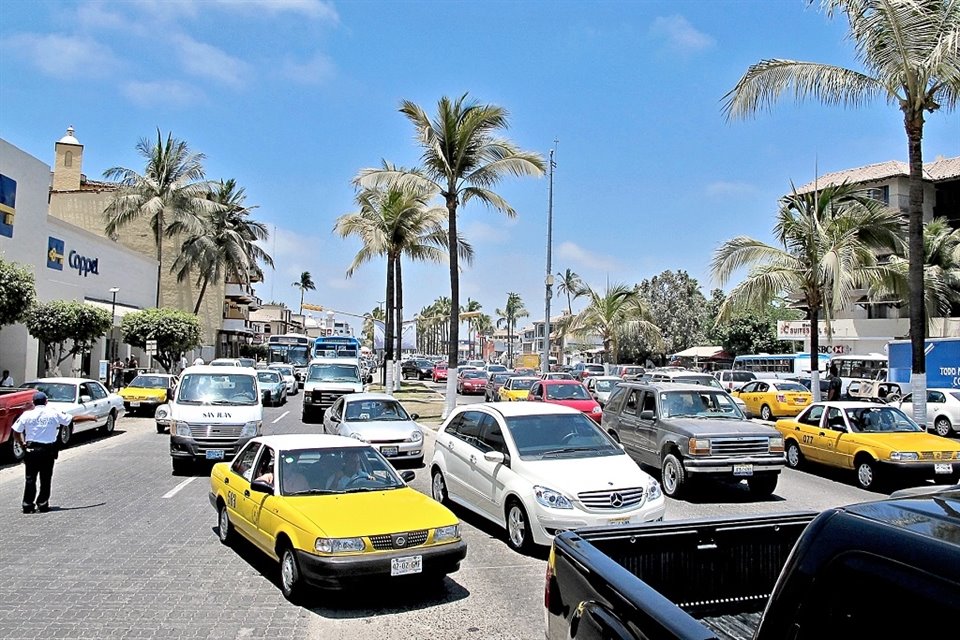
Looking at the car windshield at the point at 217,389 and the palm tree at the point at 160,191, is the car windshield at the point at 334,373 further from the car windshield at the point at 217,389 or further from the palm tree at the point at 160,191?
the palm tree at the point at 160,191

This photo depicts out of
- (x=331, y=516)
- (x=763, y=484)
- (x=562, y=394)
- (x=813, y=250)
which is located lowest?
(x=763, y=484)

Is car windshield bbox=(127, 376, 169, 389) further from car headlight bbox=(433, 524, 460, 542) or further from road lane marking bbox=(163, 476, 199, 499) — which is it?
car headlight bbox=(433, 524, 460, 542)

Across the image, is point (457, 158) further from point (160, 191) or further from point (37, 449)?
point (160, 191)

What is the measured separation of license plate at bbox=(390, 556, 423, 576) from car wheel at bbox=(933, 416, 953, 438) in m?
22.4

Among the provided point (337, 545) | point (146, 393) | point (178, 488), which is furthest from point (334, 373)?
point (337, 545)

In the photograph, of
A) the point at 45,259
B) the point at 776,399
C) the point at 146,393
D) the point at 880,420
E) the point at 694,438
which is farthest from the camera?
the point at 45,259

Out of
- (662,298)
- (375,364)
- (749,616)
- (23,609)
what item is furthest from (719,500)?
(375,364)

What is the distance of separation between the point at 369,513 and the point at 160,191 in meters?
46.1

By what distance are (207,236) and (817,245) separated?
42.3 metres

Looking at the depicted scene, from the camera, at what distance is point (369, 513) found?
7109 millimetres

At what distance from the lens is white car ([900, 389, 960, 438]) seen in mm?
22906

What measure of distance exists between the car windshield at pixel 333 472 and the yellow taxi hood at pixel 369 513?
22 cm

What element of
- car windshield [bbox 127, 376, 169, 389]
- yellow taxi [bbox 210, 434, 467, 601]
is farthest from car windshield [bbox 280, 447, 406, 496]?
car windshield [bbox 127, 376, 169, 389]

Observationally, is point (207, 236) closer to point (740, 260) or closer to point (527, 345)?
point (740, 260)
